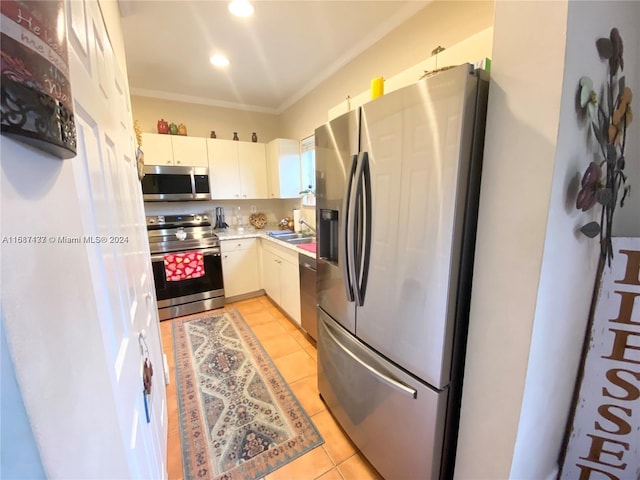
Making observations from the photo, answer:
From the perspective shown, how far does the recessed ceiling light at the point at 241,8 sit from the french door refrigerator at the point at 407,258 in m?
1.18

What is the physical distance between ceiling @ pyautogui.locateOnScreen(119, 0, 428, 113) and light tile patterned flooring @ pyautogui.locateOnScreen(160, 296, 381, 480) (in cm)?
271

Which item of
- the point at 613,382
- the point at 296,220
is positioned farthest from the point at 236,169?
the point at 613,382

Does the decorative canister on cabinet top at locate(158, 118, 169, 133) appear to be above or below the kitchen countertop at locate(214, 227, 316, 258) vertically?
above

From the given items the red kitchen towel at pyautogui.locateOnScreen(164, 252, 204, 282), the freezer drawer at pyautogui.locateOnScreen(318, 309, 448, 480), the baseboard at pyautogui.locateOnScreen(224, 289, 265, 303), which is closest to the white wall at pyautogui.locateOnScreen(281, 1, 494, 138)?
the freezer drawer at pyautogui.locateOnScreen(318, 309, 448, 480)

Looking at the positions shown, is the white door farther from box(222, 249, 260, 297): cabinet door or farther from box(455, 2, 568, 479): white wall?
box(222, 249, 260, 297): cabinet door

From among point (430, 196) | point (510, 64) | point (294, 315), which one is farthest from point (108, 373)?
point (294, 315)

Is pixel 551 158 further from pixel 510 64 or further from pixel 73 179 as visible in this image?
pixel 73 179

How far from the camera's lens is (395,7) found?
1864 millimetres

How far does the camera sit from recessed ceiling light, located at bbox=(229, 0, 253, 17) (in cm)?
176

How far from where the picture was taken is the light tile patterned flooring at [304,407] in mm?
1376

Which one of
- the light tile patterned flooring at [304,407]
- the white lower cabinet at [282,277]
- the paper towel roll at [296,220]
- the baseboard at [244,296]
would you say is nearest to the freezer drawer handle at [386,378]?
the light tile patterned flooring at [304,407]

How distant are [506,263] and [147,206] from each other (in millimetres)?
3760

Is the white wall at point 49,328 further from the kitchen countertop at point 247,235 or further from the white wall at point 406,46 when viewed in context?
the kitchen countertop at point 247,235

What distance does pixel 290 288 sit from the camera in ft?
9.23
